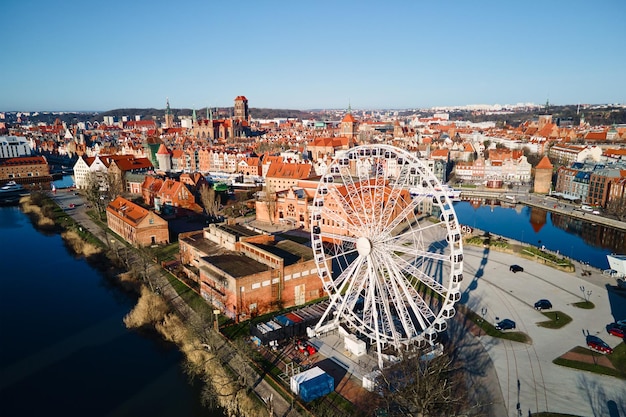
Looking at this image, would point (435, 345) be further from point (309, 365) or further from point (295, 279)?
point (295, 279)

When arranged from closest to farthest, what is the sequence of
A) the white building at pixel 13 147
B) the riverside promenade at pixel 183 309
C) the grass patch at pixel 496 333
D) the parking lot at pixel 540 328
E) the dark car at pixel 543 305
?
the riverside promenade at pixel 183 309 < the parking lot at pixel 540 328 < the grass patch at pixel 496 333 < the dark car at pixel 543 305 < the white building at pixel 13 147

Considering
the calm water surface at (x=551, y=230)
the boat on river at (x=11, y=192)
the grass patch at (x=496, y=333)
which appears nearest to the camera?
the grass patch at (x=496, y=333)

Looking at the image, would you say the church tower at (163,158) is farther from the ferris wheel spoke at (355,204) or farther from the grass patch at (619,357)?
the grass patch at (619,357)

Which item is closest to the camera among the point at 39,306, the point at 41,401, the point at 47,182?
the point at 41,401

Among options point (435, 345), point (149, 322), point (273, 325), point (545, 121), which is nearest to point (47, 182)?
point (149, 322)

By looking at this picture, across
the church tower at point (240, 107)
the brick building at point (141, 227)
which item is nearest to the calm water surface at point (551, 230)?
the brick building at point (141, 227)

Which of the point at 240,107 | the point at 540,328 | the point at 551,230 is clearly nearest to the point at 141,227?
the point at 540,328
